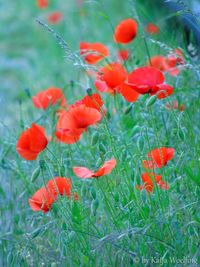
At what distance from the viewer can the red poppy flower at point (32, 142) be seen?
2.10 meters

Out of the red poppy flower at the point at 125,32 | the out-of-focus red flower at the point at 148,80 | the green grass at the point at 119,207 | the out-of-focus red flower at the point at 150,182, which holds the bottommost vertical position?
the green grass at the point at 119,207

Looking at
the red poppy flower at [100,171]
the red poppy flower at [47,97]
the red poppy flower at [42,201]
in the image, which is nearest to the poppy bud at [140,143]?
the red poppy flower at [100,171]

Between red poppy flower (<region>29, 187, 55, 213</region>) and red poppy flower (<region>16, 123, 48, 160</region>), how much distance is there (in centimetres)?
12

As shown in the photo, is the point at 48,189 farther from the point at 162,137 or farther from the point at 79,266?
the point at 162,137

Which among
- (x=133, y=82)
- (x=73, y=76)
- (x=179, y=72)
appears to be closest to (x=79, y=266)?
(x=133, y=82)

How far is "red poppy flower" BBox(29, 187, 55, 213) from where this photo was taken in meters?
2.13

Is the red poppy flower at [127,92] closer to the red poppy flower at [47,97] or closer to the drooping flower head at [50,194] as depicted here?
the drooping flower head at [50,194]

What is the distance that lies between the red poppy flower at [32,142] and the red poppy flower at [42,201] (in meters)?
0.12

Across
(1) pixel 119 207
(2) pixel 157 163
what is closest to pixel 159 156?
(2) pixel 157 163

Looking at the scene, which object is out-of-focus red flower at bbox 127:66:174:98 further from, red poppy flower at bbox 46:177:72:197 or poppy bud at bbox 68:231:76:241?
poppy bud at bbox 68:231:76:241

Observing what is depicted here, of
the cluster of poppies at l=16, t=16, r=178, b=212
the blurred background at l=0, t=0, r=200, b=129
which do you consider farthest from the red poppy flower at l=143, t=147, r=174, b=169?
the blurred background at l=0, t=0, r=200, b=129

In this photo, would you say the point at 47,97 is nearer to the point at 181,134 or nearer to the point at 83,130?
the point at 83,130

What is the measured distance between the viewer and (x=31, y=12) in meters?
6.76

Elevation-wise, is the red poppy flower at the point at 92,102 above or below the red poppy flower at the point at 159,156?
above
